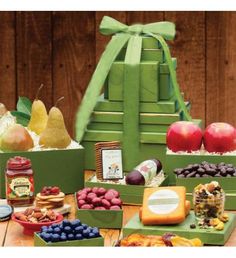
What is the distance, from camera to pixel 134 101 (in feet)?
14.0

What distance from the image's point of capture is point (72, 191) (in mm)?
4117

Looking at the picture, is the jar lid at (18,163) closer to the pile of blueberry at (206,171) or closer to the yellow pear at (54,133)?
the yellow pear at (54,133)

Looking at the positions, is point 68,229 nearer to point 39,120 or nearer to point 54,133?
point 54,133

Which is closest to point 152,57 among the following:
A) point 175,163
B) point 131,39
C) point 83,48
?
point 131,39

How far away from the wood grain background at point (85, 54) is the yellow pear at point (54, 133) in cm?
108

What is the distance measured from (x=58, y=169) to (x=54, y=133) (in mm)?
136

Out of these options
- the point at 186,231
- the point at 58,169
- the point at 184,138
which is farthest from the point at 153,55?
the point at 186,231

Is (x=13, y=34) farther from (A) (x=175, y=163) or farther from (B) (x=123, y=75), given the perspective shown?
(A) (x=175, y=163)

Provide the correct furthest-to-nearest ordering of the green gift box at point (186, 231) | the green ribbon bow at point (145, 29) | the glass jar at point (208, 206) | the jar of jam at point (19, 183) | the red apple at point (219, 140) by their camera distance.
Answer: the green ribbon bow at point (145, 29) → the red apple at point (219, 140) → the jar of jam at point (19, 183) → the glass jar at point (208, 206) → the green gift box at point (186, 231)

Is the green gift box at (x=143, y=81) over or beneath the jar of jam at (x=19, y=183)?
over

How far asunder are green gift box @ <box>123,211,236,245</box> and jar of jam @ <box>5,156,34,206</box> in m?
0.47

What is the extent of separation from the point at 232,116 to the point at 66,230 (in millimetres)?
1961

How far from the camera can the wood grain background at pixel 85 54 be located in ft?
16.6

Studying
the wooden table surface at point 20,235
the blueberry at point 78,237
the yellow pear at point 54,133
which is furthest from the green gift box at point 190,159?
the blueberry at point 78,237
